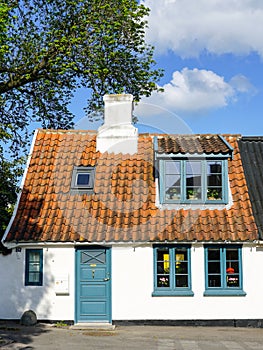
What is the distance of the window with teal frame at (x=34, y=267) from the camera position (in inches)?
651

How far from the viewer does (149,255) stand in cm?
1639

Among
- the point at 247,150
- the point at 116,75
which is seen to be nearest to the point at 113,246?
the point at 247,150

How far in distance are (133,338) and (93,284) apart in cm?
287

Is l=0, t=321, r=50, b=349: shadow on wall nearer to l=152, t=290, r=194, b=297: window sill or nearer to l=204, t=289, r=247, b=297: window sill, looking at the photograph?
l=152, t=290, r=194, b=297: window sill

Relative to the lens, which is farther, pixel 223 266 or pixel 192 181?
pixel 192 181

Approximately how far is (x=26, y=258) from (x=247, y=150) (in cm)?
886

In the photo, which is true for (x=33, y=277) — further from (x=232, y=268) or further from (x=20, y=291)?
(x=232, y=268)

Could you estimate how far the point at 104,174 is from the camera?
18.4m

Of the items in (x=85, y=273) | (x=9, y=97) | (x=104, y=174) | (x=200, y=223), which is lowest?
(x=85, y=273)

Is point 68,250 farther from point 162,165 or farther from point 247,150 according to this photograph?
point 247,150

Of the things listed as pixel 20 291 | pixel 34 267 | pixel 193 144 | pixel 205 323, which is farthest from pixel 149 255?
pixel 193 144

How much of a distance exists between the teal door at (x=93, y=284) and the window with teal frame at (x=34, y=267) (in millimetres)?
1157

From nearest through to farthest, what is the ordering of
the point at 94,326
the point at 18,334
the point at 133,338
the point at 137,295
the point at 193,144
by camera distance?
the point at 133,338 → the point at 18,334 → the point at 94,326 → the point at 137,295 → the point at 193,144

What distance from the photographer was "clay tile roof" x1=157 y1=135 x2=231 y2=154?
17.4 metres
